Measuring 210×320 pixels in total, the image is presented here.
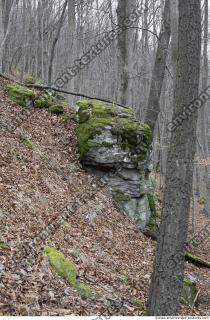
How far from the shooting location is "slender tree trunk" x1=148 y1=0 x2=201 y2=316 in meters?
5.12

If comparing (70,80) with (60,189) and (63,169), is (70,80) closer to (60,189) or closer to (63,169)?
(63,169)

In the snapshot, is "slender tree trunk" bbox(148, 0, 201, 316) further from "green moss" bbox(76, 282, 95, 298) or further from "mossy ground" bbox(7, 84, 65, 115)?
"mossy ground" bbox(7, 84, 65, 115)

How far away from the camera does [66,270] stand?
6.07m

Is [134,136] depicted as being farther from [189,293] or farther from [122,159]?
[189,293]

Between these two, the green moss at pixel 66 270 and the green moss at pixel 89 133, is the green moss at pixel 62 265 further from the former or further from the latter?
the green moss at pixel 89 133

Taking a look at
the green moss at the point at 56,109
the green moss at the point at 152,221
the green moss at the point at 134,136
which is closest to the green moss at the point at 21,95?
the green moss at the point at 56,109

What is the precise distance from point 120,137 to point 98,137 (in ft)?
2.04

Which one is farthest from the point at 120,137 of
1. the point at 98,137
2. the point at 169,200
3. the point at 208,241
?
the point at 208,241

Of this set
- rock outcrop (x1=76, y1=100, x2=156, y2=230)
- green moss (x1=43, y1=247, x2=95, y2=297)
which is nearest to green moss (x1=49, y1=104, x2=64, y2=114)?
rock outcrop (x1=76, y1=100, x2=156, y2=230)

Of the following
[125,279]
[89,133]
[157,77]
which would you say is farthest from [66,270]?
[157,77]

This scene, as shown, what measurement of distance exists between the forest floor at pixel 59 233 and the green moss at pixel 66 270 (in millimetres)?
115

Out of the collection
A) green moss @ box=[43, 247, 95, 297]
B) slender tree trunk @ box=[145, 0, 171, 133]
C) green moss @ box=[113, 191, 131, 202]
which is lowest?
green moss @ box=[43, 247, 95, 297]

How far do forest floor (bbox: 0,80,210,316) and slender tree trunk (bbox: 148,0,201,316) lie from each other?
0.83 m

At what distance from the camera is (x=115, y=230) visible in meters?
9.15
